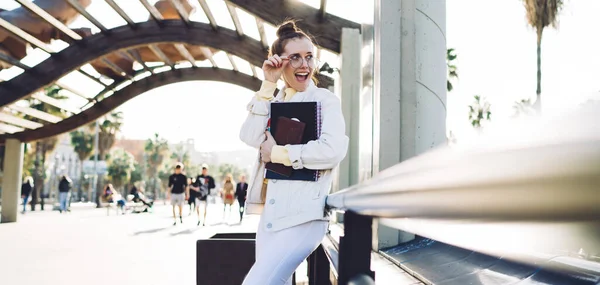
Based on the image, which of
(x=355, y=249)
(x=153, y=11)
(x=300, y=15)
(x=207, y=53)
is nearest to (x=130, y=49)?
(x=207, y=53)

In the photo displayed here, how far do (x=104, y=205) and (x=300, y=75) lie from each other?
117 ft

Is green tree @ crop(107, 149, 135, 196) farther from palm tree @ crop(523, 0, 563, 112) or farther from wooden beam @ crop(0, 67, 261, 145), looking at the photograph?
palm tree @ crop(523, 0, 563, 112)

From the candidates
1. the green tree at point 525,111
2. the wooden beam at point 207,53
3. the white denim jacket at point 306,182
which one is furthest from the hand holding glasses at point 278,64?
the wooden beam at point 207,53

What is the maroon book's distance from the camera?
6.79 ft

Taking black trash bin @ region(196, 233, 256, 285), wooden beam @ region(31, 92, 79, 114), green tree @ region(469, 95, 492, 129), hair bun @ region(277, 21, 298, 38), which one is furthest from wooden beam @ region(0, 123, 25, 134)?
green tree @ region(469, 95, 492, 129)

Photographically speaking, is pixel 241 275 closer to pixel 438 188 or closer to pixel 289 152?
pixel 289 152

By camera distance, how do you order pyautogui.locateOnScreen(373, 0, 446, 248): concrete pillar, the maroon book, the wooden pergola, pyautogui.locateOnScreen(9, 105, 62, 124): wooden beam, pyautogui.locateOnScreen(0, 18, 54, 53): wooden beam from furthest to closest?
1. pyautogui.locateOnScreen(9, 105, 62, 124): wooden beam
2. pyautogui.locateOnScreen(0, 18, 54, 53): wooden beam
3. the wooden pergola
4. pyautogui.locateOnScreen(373, 0, 446, 248): concrete pillar
5. the maroon book

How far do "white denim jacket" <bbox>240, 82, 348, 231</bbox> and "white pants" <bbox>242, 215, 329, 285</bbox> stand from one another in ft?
0.14

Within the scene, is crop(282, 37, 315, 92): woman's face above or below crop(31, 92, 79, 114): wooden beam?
below

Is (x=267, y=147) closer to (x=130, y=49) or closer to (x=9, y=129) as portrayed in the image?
(x=130, y=49)

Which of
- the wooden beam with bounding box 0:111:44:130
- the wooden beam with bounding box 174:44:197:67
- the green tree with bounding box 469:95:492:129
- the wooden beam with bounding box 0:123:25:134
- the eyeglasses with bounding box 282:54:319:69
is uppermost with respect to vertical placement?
the green tree with bounding box 469:95:492:129

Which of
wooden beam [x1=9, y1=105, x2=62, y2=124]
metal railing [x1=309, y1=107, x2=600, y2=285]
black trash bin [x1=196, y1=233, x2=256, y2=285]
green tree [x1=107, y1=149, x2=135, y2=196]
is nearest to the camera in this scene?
metal railing [x1=309, y1=107, x2=600, y2=285]

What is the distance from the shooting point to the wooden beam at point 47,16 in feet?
31.0

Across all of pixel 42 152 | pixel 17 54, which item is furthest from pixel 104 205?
pixel 17 54
